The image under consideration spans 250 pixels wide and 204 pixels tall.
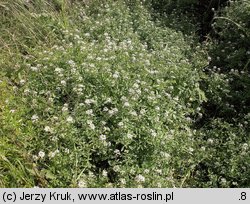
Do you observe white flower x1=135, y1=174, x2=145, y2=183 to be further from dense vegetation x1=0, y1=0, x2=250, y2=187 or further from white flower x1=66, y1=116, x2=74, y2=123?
white flower x1=66, y1=116, x2=74, y2=123

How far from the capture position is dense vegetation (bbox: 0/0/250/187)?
373 centimetres

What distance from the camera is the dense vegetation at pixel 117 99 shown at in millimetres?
3729

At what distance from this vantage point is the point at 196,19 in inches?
295

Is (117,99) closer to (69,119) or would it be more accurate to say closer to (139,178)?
(69,119)

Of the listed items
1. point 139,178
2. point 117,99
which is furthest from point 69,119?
point 139,178

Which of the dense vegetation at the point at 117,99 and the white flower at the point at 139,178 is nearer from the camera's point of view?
the white flower at the point at 139,178

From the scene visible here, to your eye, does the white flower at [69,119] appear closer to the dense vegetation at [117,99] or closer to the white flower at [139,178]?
the dense vegetation at [117,99]

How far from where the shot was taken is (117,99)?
4270 millimetres

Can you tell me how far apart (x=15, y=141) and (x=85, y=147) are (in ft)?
1.90

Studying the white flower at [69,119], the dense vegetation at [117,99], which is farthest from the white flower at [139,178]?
the white flower at [69,119]

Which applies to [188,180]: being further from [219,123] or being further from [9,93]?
[9,93]

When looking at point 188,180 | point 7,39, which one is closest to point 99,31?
point 7,39

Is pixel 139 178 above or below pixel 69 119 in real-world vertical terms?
below

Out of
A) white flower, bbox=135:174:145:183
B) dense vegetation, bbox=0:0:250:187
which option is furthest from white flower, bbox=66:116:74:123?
white flower, bbox=135:174:145:183
